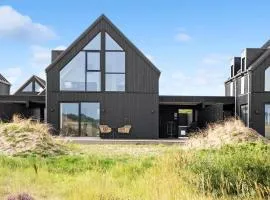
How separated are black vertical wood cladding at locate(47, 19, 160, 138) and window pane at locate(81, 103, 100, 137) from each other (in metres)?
0.28

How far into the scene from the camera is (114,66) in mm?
27812

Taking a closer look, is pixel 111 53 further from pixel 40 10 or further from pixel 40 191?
pixel 40 191

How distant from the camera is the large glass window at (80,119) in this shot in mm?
27781

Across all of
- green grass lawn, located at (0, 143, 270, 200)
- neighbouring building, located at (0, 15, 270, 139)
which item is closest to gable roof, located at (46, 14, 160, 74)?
neighbouring building, located at (0, 15, 270, 139)

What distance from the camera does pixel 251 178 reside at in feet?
26.9

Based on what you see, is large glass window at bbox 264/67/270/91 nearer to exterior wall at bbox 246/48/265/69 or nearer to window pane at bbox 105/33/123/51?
exterior wall at bbox 246/48/265/69

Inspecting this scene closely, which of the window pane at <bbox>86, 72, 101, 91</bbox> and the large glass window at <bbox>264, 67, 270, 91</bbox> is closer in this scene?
the window pane at <bbox>86, 72, 101, 91</bbox>

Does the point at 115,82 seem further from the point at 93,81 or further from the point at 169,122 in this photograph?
the point at 169,122

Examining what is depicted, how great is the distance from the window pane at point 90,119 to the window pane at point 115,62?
217 centimetres

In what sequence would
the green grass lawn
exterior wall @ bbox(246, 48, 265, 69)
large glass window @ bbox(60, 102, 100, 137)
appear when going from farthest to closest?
exterior wall @ bbox(246, 48, 265, 69)
large glass window @ bbox(60, 102, 100, 137)
the green grass lawn

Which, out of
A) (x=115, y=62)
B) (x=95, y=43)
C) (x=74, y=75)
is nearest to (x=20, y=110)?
(x=74, y=75)

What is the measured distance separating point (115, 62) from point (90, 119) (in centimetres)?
342

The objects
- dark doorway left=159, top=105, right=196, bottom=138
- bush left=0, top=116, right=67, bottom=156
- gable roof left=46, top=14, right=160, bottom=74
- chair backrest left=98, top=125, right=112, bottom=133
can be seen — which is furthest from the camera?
dark doorway left=159, top=105, right=196, bottom=138

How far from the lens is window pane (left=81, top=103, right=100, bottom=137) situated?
27.8m
